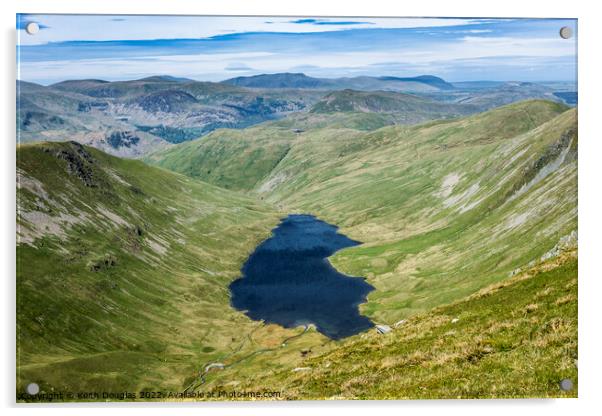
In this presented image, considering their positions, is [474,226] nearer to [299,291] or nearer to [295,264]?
[295,264]

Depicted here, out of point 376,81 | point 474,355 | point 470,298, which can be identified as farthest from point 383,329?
point 376,81

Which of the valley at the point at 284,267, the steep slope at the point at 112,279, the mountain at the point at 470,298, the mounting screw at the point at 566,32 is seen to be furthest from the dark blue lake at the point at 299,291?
the mounting screw at the point at 566,32

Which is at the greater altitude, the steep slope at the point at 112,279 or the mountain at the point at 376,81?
the mountain at the point at 376,81

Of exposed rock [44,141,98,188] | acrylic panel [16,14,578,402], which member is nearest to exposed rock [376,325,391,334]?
acrylic panel [16,14,578,402]

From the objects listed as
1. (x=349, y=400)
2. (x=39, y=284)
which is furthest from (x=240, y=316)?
(x=349, y=400)

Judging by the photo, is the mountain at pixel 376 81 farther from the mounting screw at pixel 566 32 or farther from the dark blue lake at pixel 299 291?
the dark blue lake at pixel 299 291

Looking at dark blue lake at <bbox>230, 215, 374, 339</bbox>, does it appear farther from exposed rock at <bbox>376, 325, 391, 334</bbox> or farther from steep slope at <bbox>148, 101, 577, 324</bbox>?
exposed rock at <bbox>376, 325, 391, 334</bbox>
